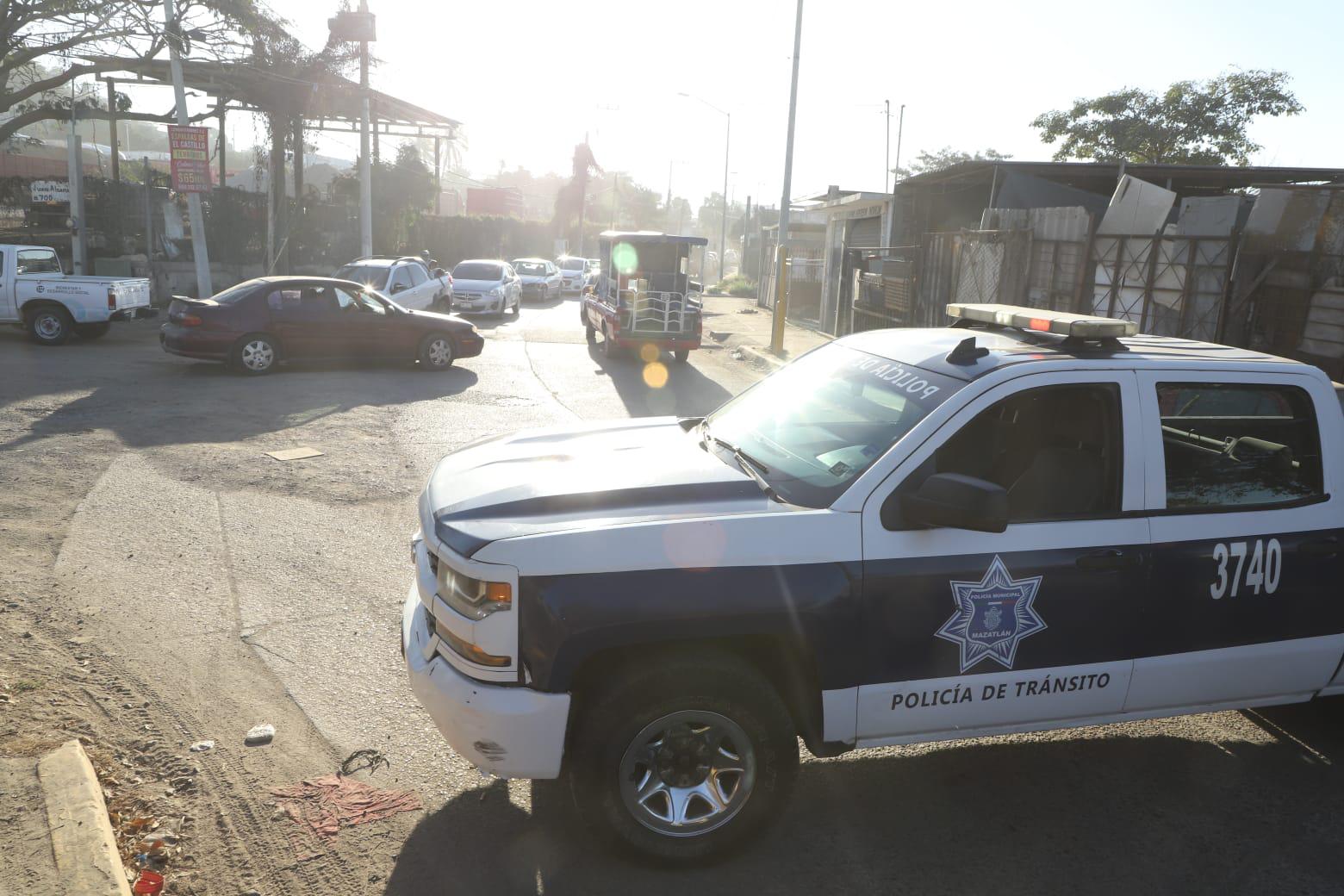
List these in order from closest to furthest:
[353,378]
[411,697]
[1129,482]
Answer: [1129,482] → [411,697] → [353,378]

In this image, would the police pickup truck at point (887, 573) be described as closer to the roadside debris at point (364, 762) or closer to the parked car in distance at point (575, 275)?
the roadside debris at point (364, 762)

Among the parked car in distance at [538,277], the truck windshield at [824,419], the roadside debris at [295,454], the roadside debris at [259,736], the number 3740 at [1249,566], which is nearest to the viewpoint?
the truck windshield at [824,419]

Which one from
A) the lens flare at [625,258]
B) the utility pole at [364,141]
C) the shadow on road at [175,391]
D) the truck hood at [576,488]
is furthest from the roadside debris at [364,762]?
the utility pole at [364,141]

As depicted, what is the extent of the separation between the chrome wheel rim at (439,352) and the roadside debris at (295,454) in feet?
19.7

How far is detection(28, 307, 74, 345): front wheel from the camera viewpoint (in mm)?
16109

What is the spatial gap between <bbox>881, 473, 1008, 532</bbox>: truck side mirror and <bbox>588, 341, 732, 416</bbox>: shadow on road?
9172mm

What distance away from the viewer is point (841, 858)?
3.55 metres

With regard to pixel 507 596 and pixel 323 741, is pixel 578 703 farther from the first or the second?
pixel 323 741

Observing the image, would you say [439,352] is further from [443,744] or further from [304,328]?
[443,744]

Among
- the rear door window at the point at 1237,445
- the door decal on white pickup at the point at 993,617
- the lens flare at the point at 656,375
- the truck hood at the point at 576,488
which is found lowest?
the lens flare at the point at 656,375

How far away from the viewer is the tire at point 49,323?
16094mm

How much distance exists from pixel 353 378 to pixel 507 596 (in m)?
12.3

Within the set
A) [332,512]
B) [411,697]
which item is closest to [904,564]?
[411,697]

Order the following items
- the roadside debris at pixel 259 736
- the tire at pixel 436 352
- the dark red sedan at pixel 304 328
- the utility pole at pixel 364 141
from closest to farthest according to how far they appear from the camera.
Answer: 1. the roadside debris at pixel 259 736
2. the dark red sedan at pixel 304 328
3. the tire at pixel 436 352
4. the utility pole at pixel 364 141
